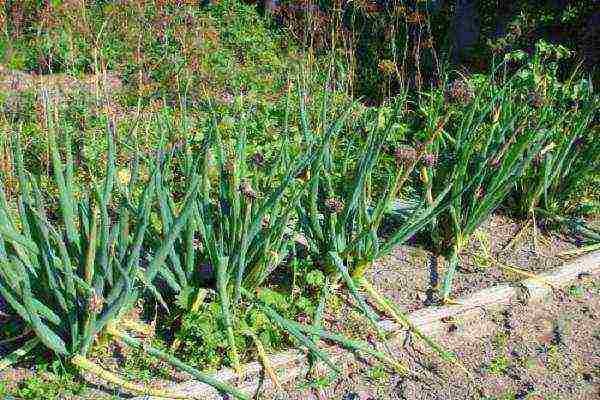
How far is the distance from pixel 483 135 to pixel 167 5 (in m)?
3.57

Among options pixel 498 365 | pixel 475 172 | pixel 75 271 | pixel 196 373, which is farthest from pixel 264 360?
pixel 475 172

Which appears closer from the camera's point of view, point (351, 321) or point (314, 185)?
point (314, 185)

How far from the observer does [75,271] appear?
2.38 metres

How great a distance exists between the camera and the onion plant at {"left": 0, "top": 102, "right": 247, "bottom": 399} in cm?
212

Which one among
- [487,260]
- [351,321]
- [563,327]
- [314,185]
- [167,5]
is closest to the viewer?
[314,185]

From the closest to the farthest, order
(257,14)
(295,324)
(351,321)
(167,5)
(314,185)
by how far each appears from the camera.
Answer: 1. (295,324)
2. (314,185)
3. (351,321)
4. (167,5)
5. (257,14)

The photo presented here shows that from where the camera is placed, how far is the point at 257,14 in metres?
9.17

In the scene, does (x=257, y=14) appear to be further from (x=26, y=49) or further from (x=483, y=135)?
(x=483, y=135)

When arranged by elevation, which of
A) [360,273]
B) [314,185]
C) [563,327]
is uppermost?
[314,185]

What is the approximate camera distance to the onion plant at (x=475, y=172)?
3045 millimetres

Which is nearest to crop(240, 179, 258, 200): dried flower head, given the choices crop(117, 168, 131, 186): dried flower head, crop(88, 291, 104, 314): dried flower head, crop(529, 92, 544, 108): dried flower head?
crop(88, 291, 104, 314): dried flower head

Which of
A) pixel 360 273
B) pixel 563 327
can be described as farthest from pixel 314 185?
pixel 563 327

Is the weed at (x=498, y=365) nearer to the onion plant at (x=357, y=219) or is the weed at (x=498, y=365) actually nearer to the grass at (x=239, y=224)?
the grass at (x=239, y=224)

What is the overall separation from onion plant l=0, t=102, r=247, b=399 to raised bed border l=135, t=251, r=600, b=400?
153 mm
